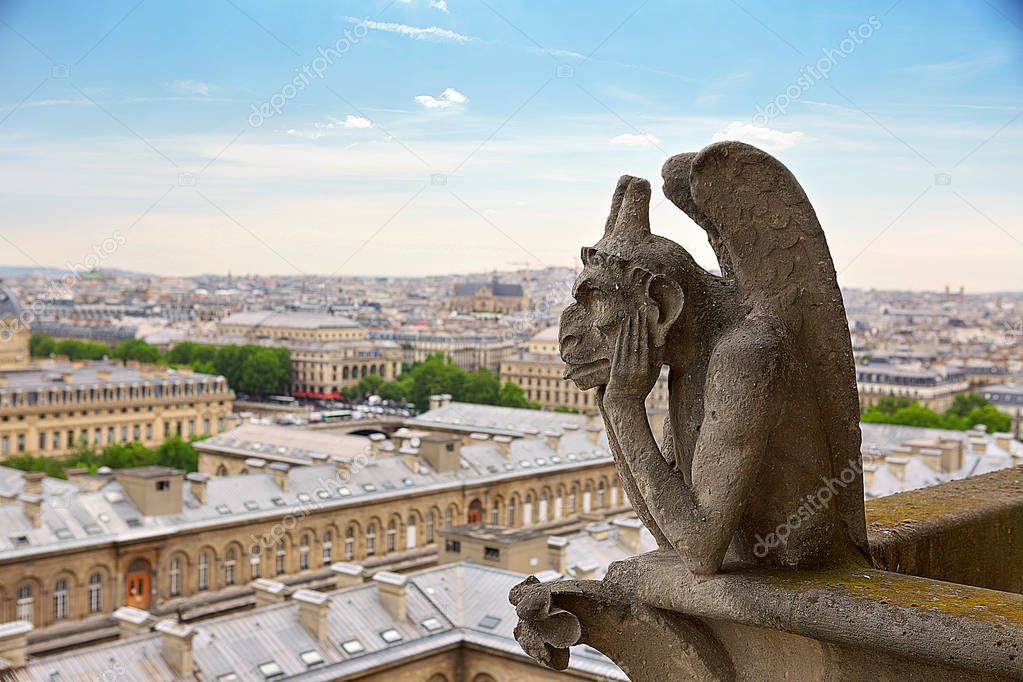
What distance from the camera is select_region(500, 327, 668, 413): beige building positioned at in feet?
251

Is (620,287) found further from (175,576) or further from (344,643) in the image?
(175,576)

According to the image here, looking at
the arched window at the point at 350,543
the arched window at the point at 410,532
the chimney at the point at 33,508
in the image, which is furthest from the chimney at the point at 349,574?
the arched window at the point at 410,532

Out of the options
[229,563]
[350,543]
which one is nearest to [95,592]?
[229,563]

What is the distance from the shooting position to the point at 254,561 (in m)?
27.4

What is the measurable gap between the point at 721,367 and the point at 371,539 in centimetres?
2786

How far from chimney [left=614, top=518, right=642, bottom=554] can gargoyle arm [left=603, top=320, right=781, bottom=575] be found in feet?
Result: 64.9

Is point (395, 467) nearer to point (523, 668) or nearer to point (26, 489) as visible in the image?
point (26, 489)

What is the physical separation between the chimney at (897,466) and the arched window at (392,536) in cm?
1230

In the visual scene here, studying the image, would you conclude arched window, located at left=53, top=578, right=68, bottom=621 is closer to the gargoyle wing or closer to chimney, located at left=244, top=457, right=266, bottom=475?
chimney, located at left=244, top=457, right=266, bottom=475

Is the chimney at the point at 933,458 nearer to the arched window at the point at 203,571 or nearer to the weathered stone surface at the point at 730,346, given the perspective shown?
the arched window at the point at 203,571

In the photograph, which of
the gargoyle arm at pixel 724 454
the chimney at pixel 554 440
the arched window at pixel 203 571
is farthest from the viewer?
the chimney at pixel 554 440

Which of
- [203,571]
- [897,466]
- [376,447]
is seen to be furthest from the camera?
[376,447]

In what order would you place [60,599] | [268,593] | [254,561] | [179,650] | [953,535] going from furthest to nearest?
[254,561], [60,599], [268,593], [179,650], [953,535]

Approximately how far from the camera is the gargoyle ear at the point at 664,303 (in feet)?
9.64
